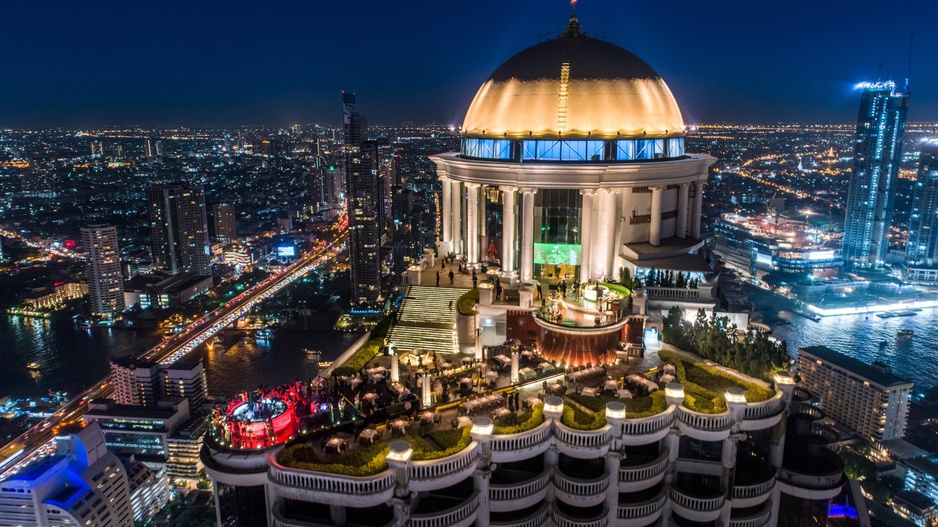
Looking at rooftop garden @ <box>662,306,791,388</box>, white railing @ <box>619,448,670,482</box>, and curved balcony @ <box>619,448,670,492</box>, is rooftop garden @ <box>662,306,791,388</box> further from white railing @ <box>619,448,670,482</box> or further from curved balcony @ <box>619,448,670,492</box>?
curved balcony @ <box>619,448,670,492</box>

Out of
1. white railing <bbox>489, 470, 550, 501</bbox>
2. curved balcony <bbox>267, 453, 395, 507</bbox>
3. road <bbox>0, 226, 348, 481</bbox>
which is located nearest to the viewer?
curved balcony <bbox>267, 453, 395, 507</bbox>

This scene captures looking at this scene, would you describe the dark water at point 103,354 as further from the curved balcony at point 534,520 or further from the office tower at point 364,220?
the curved balcony at point 534,520

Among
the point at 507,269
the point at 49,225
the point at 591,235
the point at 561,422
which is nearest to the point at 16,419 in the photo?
the point at 507,269

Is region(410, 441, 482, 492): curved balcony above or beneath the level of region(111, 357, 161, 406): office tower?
above

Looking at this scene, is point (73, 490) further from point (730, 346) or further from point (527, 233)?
point (730, 346)

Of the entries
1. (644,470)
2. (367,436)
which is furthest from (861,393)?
(367,436)

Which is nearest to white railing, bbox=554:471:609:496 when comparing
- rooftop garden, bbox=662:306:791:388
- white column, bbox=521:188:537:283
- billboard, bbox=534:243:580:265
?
rooftop garden, bbox=662:306:791:388
